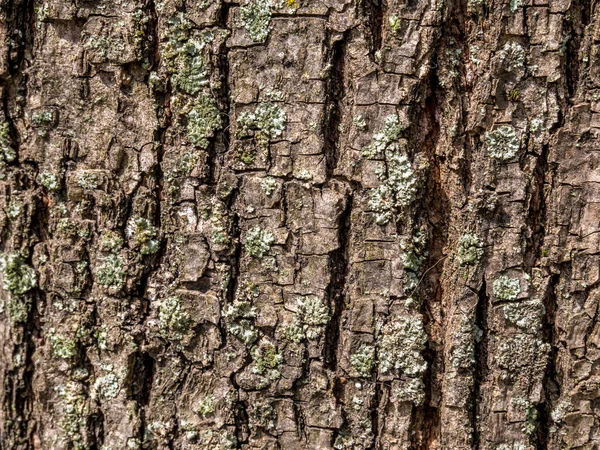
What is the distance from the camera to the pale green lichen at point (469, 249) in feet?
5.74

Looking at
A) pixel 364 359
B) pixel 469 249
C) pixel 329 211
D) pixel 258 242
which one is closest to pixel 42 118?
pixel 258 242

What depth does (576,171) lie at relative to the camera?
5.72 feet

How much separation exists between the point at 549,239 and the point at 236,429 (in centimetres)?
109

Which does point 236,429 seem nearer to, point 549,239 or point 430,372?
point 430,372

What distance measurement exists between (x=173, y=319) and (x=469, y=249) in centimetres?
90

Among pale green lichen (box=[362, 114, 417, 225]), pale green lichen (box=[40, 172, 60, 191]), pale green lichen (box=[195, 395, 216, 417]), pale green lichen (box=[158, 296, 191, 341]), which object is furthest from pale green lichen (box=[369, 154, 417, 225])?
pale green lichen (box=[40, 172, 60, 191])

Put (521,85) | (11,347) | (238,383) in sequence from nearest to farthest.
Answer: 1. (521,85)
2. (238,383)
3. (11,347)

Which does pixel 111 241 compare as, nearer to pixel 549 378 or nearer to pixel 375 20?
pixel 375 20

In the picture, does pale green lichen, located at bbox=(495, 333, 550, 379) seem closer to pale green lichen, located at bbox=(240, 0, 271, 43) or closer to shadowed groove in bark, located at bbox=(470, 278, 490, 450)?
shadowed groove in bark, located at bbox=(470, 278, 490, 450)

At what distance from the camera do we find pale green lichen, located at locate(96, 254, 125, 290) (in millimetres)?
1870

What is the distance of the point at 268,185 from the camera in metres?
1.77

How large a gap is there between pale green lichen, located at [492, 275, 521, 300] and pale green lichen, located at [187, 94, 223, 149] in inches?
36.5

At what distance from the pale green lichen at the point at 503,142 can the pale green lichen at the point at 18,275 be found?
4.86ft

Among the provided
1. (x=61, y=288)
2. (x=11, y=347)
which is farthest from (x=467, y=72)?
(x=11, y=347)
